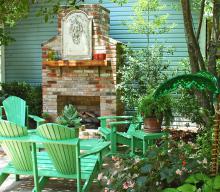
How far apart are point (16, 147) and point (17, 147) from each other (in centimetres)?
1

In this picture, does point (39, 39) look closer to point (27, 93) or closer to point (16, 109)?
point (27, 93)

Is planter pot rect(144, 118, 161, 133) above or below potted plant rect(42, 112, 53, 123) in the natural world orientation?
above

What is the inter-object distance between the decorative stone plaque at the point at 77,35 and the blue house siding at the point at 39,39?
1046 mm

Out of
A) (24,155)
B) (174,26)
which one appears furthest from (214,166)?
(174,26)

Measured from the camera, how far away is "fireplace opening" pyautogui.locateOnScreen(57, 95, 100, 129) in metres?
8.49

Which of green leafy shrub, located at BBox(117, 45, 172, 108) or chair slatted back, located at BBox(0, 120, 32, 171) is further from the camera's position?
green leafy shrub, located at BBox(117, 45, 172, 108)

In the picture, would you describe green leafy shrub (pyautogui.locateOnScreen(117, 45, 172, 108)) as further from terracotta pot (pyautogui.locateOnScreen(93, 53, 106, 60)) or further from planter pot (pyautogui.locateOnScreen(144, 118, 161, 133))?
planter pot (pyautogui.locateOnScreen(144, 118, 161, 133))

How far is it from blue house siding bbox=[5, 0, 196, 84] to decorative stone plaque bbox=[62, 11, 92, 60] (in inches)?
41.2

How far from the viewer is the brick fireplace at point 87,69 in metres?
7.84

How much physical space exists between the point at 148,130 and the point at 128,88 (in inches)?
82.7

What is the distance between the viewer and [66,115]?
5.06 m

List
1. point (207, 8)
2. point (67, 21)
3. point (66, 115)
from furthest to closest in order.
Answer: point (67, 21), point (207, 8), point (66, 115)

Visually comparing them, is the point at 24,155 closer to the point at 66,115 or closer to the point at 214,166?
the point at 66,115

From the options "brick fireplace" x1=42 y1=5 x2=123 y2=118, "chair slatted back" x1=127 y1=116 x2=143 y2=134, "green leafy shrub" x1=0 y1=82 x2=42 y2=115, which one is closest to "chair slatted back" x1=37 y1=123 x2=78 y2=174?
"chair slatted back" x1=127 y1=116 x2=143 y2=134
